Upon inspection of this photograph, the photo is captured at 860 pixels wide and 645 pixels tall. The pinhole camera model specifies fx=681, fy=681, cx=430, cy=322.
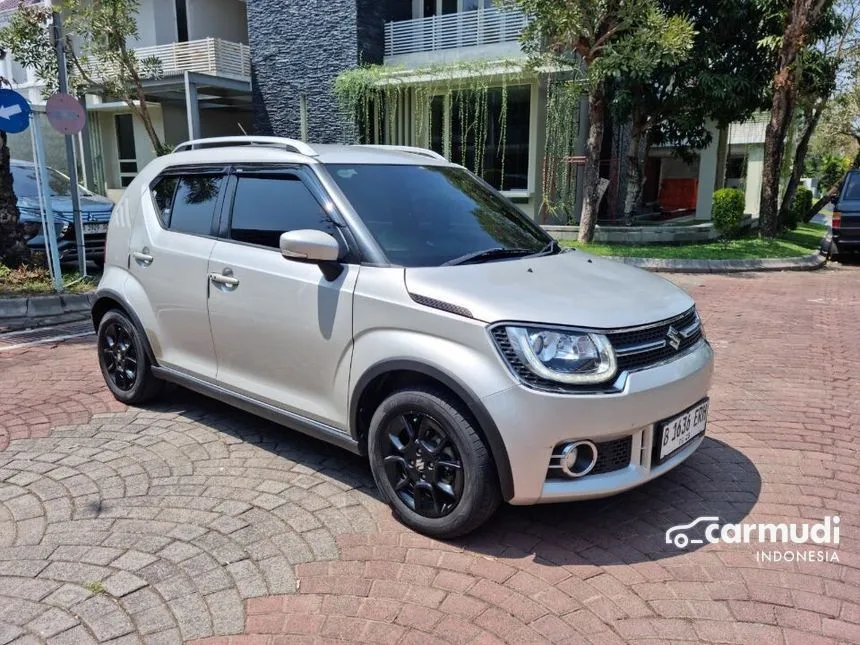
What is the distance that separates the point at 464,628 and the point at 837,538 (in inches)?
75.6

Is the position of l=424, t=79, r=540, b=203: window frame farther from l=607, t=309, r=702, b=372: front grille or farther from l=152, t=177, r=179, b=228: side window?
l=607, t=309, r=702, b=372: front grille

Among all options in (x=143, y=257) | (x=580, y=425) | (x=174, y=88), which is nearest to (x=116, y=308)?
(x=143, y=257)

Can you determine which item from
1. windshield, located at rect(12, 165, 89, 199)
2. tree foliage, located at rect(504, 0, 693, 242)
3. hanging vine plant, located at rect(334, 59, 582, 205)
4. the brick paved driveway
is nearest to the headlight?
the brick paved driveway

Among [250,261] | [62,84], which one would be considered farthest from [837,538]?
[62,84]

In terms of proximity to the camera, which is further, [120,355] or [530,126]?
[530,126]

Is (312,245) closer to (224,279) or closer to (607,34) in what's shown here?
(224,279)

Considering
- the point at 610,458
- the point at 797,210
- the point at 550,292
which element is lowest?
the point at 797,210

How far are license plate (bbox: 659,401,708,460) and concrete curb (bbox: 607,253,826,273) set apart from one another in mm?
9375

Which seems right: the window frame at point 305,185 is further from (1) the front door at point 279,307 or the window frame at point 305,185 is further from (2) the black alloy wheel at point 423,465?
(2) the black alloy wheel at point 423,465

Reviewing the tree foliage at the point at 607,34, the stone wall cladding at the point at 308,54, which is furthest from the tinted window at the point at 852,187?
the stone wall cladding at the point at 308,54

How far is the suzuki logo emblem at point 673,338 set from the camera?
3.26 metres

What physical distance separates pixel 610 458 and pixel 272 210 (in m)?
2.30

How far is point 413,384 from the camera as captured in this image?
10.7 ft

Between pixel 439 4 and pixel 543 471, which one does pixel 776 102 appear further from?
pixel 543 471
